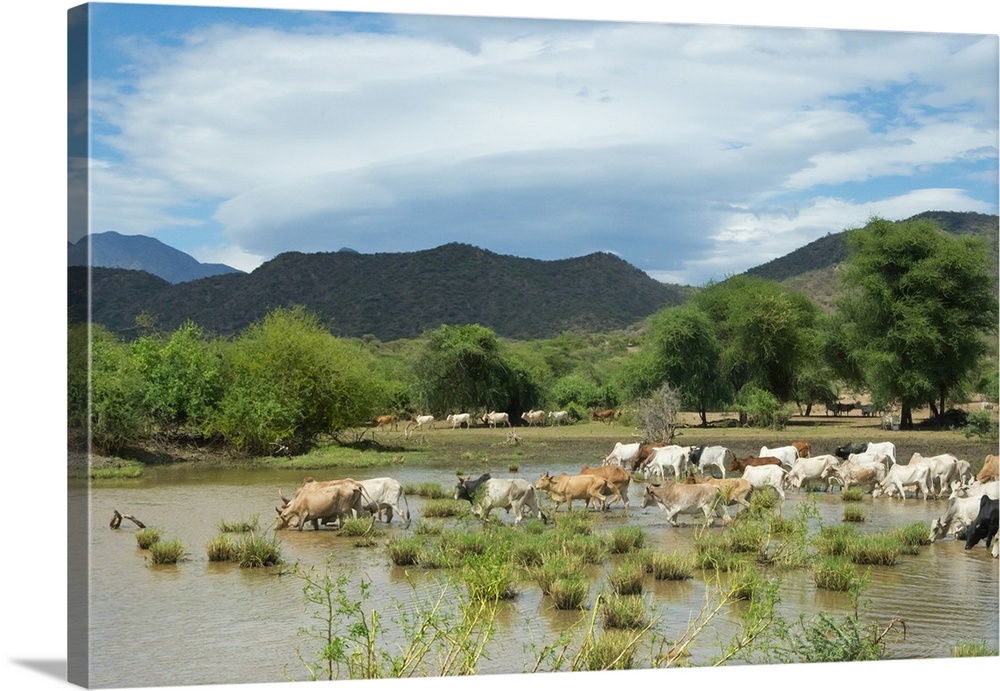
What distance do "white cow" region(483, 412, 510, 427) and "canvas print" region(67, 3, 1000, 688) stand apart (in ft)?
8.80

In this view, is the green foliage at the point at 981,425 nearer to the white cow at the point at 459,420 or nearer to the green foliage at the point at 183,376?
the white cow at the point at 459,420

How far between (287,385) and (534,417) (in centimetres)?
589

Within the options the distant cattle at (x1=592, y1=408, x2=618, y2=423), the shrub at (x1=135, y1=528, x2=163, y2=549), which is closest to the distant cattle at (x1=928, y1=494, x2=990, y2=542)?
the distant cattle at (x1=592, y1=408, x2=618, y2=423)

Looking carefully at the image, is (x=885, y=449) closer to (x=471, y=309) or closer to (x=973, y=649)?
(x=471, y=309)

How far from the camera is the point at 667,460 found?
55.8 ft

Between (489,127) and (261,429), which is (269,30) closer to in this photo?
(489,127)

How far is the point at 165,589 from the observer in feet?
31.6

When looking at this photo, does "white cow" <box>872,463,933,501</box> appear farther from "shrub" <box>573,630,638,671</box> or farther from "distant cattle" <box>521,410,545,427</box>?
"shrub" <box>573,630,638,671</box>

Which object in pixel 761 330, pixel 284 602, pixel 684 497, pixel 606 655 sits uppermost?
pixel 761 330

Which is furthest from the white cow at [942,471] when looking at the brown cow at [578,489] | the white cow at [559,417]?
the white cow at [559,417]

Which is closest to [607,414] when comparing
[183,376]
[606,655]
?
[183,376]

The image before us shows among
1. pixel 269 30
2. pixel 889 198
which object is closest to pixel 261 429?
pixel 269 30

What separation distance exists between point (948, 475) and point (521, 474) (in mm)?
6019

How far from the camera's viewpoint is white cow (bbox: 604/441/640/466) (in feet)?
56.4
